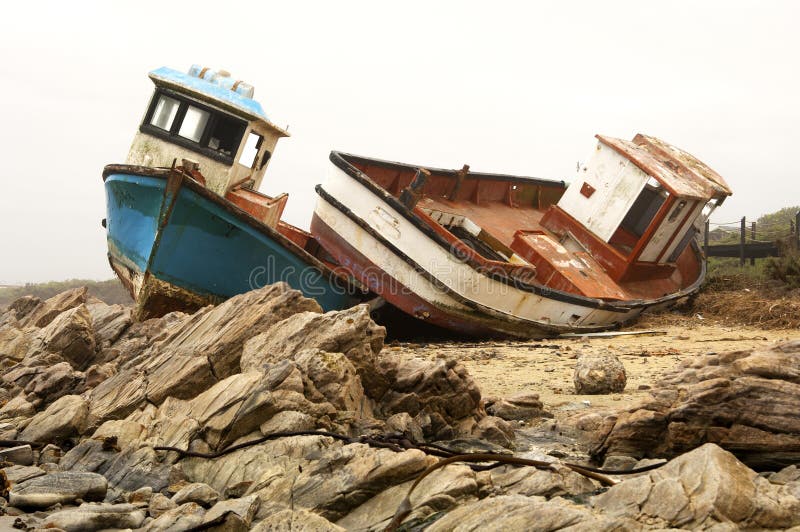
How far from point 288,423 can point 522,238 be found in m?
10.0

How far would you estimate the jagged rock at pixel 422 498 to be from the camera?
4.66 m

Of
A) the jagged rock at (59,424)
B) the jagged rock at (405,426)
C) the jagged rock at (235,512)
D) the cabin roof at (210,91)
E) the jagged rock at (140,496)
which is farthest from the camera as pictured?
the cabin roof at (210,91)

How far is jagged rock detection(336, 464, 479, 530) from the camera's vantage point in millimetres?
4664

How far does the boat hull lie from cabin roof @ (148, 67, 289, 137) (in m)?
1.83

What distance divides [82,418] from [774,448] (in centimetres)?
551

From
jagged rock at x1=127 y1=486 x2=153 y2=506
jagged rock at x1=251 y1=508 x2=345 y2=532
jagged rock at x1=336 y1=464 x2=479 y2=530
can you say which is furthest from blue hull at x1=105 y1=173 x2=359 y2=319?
jagged rock at x1=251 y1=508 x2=345 y2=532

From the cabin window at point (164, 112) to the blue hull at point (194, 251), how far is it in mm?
1555

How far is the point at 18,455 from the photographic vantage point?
6.55 meters

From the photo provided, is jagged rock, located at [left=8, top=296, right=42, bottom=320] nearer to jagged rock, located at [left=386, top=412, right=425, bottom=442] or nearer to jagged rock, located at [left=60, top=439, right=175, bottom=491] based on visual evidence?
jagged rock, located at [left=60, top=439, right=175, bottom=491]

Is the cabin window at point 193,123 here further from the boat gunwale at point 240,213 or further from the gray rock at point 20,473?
the gray rock at point 20,473

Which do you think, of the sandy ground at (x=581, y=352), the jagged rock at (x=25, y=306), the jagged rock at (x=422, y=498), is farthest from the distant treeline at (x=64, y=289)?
the jagged rock at (x=422, y=498)

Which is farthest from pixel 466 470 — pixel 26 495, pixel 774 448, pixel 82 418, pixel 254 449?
pixel 82 418

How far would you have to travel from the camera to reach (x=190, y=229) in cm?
1302

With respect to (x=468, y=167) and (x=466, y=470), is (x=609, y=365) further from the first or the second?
(x=468, y=167)
